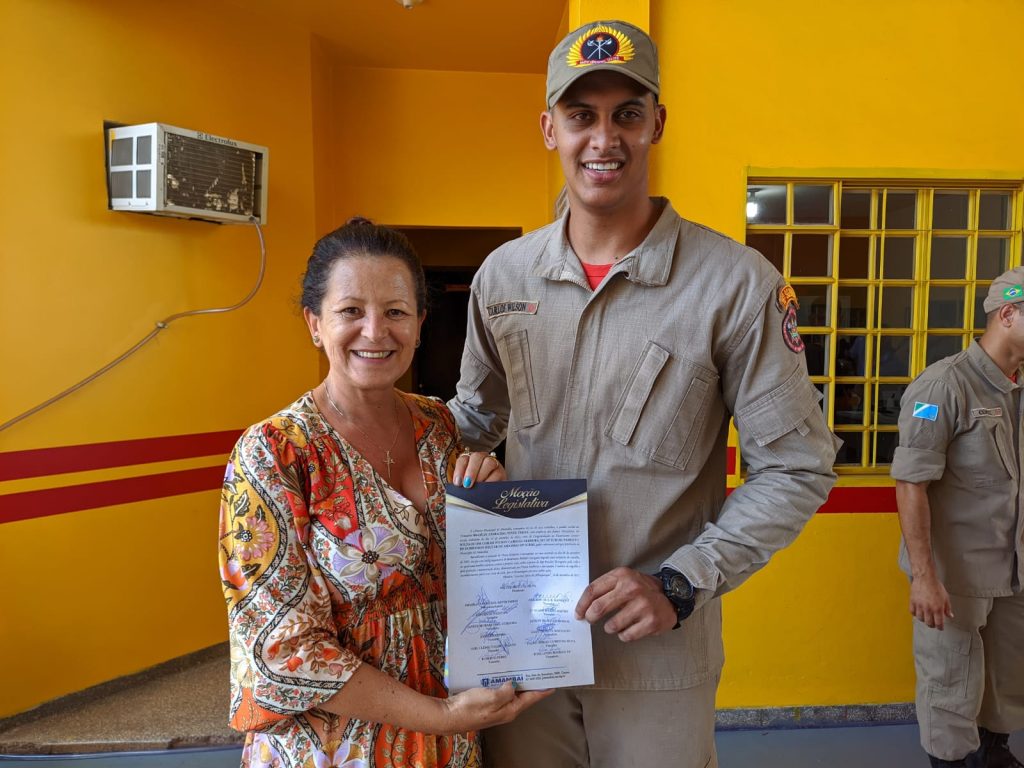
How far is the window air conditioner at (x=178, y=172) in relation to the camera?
3.08 metres

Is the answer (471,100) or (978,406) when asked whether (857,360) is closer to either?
(978,406)

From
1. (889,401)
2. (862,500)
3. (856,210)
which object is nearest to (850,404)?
(889,401)

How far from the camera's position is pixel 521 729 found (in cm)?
142

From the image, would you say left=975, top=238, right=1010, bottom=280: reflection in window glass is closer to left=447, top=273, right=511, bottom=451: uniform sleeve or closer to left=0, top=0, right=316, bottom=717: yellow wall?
left=447, top=273, right=511, bottom=451: uniform sleeve

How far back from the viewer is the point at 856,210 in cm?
304

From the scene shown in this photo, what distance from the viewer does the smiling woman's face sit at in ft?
4.06

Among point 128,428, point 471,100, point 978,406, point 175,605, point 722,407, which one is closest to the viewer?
point 722,407

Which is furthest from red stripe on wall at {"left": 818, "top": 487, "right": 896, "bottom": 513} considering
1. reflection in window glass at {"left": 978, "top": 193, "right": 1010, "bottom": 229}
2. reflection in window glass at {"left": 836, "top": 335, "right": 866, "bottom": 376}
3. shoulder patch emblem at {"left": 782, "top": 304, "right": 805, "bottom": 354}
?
shoulder patch emblem at {"left": 782, "top": 304, "right": 805, "bottom": 354}

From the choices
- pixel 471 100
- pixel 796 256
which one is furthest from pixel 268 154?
pixel 796 256

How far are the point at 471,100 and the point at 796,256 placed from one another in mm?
2439

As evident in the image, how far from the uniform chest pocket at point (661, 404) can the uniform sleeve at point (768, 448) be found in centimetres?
8

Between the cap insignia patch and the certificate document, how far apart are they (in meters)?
0.74

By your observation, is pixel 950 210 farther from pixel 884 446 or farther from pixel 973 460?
pixel 973 460

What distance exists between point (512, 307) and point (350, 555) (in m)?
0.58
